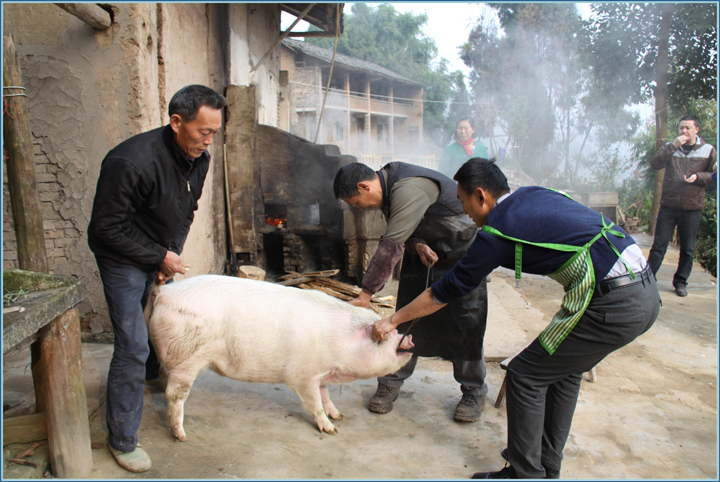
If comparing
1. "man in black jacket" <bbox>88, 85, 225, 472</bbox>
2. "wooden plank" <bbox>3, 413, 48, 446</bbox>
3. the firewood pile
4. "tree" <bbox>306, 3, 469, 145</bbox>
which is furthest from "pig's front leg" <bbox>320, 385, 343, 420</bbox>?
"tree" <bbox>306, 3, 469, 145</bbox>

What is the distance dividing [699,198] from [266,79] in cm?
814

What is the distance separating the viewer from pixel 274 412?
128 inches

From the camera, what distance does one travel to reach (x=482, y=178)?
244 cm

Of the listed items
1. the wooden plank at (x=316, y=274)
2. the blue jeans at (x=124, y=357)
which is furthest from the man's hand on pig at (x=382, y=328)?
the wooden plank at (x=316, y=274)

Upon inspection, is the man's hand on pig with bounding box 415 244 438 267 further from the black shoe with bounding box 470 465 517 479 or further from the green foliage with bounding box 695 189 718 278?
the green foliage with bounding box 695 189 718 278

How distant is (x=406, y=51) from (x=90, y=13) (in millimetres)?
32169

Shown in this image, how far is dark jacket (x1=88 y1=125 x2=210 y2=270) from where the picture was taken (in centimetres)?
237

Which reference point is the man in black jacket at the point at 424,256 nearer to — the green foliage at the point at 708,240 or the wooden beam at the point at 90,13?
the wooden beam at the point at 90,13

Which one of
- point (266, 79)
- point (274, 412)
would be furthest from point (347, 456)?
point (266, 79)

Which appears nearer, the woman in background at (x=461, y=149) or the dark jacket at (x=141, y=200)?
the dark jacket at (x=141, y=200)

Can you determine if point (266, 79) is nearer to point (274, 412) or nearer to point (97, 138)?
point (97, 138)

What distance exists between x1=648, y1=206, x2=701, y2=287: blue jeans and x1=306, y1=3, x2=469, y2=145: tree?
83.7 feet

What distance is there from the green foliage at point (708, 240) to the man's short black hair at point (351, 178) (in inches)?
406

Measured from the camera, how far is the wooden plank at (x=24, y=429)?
2381 millimetres
